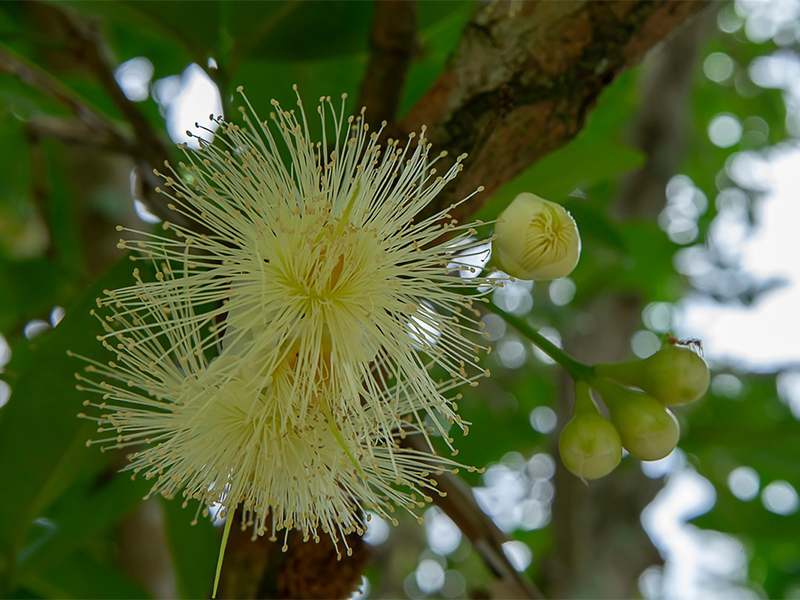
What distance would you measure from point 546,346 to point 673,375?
0.54 feet

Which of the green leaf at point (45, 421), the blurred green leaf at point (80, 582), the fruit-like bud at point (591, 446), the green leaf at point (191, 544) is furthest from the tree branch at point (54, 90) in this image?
the fruit-like bud at point (591, 446)

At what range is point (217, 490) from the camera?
3.17 ft

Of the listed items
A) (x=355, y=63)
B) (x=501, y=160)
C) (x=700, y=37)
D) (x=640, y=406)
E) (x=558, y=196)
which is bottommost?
(x=640, y=406)

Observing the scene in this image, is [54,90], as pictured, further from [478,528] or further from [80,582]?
[478,528]

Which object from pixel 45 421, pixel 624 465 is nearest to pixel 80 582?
pixel 45 421

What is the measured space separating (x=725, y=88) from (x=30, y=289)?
10.1 feet

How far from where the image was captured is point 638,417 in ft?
3.27

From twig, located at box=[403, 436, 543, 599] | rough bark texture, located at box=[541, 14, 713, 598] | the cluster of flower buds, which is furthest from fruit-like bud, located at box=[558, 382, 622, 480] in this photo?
rough bark texture, located at box=[541, 14, 713, 598]

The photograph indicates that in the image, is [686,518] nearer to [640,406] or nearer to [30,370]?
[640,406]

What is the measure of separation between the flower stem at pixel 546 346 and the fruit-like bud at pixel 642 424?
0.05 metres

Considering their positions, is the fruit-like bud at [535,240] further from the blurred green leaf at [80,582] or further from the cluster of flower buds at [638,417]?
the blurred green leaf at [80,582]

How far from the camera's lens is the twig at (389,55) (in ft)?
3.83

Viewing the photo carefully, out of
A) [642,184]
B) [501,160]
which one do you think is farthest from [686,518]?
[501,160]

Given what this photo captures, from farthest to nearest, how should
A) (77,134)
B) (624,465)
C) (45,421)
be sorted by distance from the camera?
(624,465) < (77,134) < (45,421)
